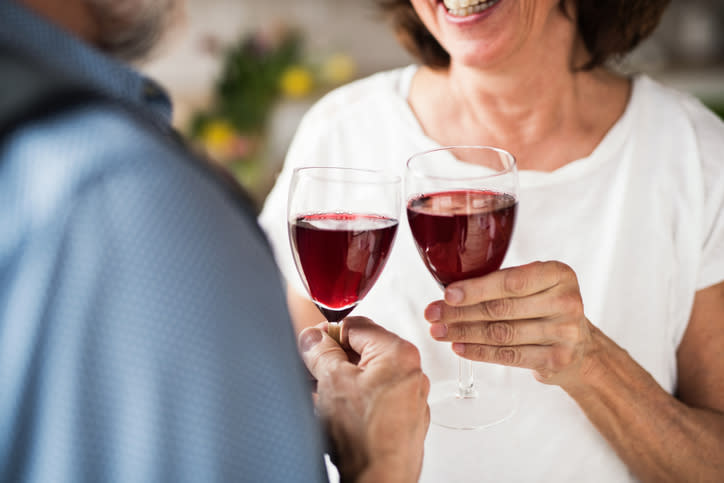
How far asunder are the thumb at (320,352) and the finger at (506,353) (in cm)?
20

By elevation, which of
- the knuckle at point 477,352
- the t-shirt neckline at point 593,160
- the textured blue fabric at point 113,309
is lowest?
the knuckle at point 477,352

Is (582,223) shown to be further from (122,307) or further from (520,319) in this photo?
(122,307)

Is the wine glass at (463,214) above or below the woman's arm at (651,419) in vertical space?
above

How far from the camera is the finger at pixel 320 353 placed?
0.87 m

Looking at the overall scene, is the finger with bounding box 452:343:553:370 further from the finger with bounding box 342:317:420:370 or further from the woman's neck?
the woman's neck

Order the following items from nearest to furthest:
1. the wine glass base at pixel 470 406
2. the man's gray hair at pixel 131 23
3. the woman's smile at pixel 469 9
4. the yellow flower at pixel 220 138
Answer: the man's gray hair at pixel 131 23 < the wine glass base at pixel 470 406 < the woman's smile at pixel 469 9 < the yellow flower at pixel 220 138

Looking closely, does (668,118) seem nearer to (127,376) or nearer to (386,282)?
(386,282)

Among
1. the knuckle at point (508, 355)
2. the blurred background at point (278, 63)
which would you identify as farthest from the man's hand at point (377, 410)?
the blurred background at point (278, 63)

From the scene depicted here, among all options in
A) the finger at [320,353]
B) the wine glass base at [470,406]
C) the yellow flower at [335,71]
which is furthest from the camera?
the yellow flower at [335,71]

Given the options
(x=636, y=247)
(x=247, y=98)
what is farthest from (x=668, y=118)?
(x=247, y=98)

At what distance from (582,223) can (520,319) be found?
479 millimetres

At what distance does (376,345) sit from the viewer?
2.88 ft

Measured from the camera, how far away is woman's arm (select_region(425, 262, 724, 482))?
0.97 metres

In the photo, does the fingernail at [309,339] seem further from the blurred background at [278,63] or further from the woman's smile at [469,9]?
the blurred background at [278,63]
